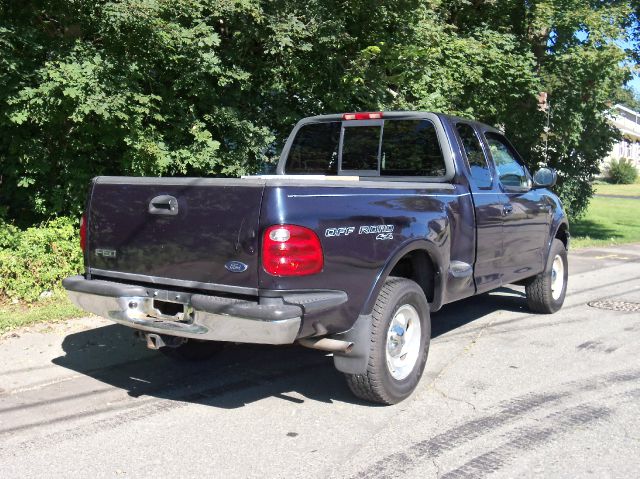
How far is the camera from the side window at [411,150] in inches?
225

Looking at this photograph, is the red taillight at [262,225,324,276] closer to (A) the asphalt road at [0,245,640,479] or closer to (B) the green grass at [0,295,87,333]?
(A) the asphalt road at [0,245,640,479]

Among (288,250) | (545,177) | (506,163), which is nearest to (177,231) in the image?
(288,250)

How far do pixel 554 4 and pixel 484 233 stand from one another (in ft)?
29.0

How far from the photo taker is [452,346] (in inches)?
245

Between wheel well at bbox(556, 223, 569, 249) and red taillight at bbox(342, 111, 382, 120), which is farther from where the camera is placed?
wheel well at bbox(556, 223, 569, 249)

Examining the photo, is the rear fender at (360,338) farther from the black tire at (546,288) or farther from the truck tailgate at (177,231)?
the black tire at (546,288)

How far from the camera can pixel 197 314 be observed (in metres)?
4.04

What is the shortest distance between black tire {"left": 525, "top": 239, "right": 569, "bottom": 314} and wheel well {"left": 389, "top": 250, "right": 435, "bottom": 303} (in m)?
2.54

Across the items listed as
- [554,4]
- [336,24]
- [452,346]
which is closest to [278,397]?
[452,346]

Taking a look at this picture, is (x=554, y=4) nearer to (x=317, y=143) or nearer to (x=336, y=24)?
(x=336, y=24)

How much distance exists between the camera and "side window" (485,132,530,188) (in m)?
6.34

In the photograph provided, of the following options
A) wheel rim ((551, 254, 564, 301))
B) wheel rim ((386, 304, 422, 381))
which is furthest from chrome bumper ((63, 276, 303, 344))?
wheel rim ((551, 254, 564, 301))

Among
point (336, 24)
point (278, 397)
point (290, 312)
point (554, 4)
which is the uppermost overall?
point (554, 4)

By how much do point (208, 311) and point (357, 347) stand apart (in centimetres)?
98
